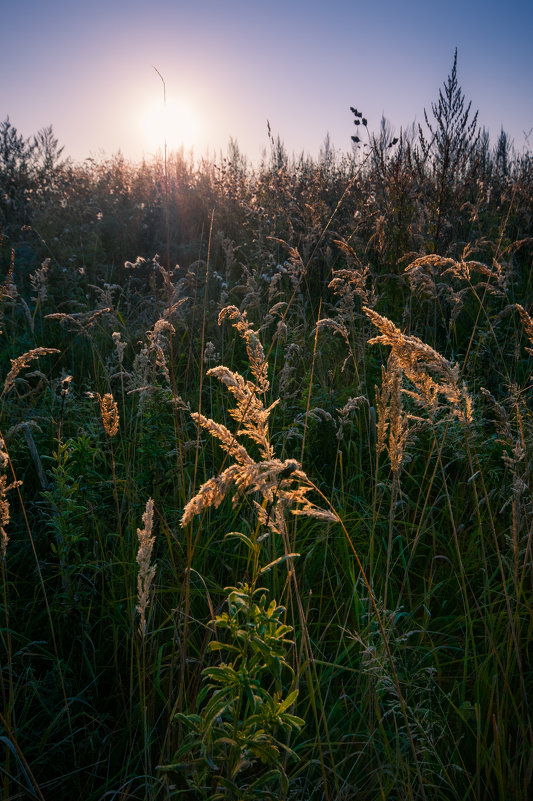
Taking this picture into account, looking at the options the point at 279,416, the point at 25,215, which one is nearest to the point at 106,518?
the point at 279,416

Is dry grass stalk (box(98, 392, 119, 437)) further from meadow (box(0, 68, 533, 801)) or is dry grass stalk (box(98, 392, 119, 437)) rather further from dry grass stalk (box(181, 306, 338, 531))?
dry grass stalk (box(181, 306, 338, 531))

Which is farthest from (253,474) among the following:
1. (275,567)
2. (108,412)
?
(275,567)

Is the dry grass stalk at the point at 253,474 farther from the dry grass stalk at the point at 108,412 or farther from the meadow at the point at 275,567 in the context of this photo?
the dry grass stalk at the point at 108,412

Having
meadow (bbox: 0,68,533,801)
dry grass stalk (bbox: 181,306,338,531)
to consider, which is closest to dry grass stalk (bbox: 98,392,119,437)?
meadow (bbox: 0,68,533,801)

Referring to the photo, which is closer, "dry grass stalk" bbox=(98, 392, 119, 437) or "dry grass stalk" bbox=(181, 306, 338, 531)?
"dry grass stalk" bbox=(181, 306, 338, 531)

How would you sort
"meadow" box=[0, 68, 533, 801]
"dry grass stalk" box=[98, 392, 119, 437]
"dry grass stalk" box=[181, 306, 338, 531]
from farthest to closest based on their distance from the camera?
"dry grass stalk" box=[98, 392, 119, 437], "meadow" box=[0, 68, 533, 801], "dry grass stalk" box=[181, 306, 338, 531]

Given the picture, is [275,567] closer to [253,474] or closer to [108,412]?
[108,412]

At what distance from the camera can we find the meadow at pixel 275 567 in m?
1.21

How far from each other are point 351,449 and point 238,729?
1.78 meters

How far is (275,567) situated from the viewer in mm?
1866

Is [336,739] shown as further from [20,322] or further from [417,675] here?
[20,322]

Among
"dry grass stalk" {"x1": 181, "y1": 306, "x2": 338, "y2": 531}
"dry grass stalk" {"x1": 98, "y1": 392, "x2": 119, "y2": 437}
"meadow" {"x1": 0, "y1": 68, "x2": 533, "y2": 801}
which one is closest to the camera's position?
"dry grass stalk" {"x1": 181, "y1": 306, "x2": 338, "y2": 531}

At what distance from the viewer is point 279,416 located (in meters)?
2.82

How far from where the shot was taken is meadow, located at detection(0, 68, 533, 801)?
47.4 inches
